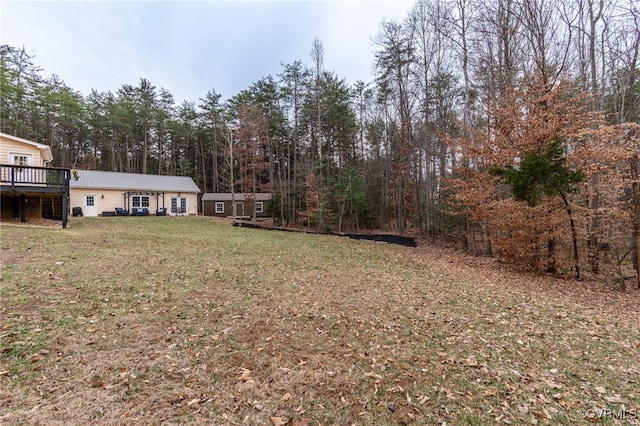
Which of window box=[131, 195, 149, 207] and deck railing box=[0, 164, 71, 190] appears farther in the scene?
window box=[131, 195, 149, 207]

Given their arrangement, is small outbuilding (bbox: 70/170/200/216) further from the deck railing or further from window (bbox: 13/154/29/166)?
the deck railing

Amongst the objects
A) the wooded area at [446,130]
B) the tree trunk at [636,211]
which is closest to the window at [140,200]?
the wooded area at [446,130]

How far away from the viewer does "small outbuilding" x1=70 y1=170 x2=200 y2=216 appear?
19500 millimetres

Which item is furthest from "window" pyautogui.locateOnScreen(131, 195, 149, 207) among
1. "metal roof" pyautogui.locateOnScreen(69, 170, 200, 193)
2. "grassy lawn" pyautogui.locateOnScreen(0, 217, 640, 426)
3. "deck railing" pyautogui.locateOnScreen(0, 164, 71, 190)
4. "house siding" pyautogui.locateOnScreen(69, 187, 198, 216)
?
"grassy lawn" pyautogui.locateOnScreen(0, 217, 640, 426)

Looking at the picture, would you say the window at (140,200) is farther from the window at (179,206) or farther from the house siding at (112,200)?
the window at (179,206)

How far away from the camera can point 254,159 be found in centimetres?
2045

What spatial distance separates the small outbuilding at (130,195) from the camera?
64.0 ft

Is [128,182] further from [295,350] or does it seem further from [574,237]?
[574,237]

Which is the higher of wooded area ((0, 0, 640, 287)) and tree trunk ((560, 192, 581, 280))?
wooded area ((0, 0, 640, 287))

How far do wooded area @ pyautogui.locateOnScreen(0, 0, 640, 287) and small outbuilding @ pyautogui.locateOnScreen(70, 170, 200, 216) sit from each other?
7.32 m

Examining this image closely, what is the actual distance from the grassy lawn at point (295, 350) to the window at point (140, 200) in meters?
17.3

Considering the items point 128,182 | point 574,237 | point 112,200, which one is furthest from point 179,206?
point 574,237

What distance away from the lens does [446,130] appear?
14.9 metres

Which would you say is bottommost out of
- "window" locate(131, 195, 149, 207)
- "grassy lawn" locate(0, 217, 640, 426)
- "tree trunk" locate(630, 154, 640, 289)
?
"grassy lawn" locate(0, 217, 640, 426)
